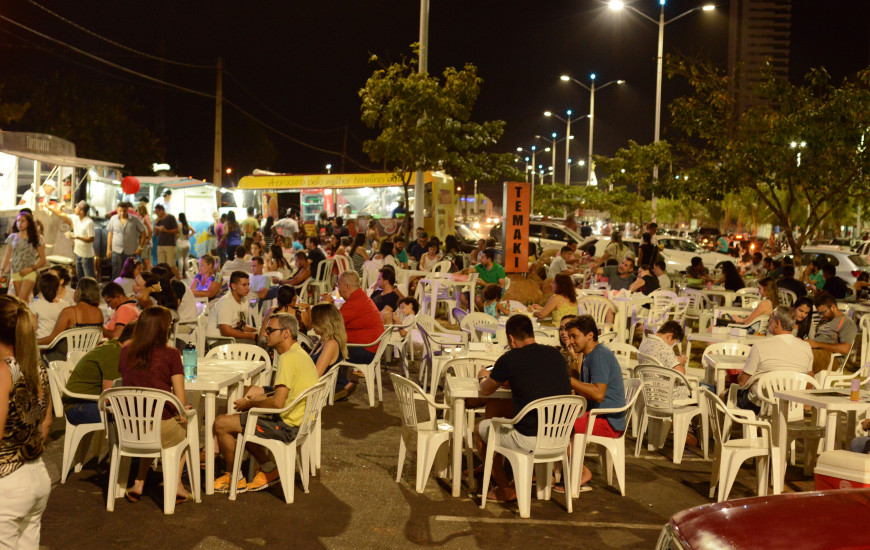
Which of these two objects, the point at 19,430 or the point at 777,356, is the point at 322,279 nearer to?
the point at 777,356

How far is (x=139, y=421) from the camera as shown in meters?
5.45

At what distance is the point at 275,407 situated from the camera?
585 centimetres

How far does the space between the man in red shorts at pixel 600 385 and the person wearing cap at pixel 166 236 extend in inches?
503

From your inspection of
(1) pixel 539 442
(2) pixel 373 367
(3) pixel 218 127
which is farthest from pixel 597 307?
(3) pixel 218 127

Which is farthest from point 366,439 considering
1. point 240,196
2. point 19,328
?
point 240,196

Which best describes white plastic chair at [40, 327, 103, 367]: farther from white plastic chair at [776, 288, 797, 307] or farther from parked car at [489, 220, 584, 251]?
parked car at [489, 220, 584, 251]

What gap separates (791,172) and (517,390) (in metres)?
10.5

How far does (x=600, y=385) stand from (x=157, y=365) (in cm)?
302

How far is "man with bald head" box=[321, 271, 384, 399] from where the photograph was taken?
8930mm

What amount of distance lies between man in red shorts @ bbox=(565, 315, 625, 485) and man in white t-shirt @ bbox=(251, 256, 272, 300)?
6.64 metres

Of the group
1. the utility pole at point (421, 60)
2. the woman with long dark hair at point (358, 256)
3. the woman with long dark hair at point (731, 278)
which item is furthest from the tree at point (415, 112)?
the woman with long dark hair at point (731, 278)

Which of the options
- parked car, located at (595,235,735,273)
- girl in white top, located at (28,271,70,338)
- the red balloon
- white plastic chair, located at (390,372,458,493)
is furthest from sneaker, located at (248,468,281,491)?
parked car, located at (595,235,735,273)

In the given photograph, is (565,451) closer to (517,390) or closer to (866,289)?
(517,390)

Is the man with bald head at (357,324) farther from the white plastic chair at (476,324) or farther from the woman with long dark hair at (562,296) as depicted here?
the woman with long dark hair at (562,296)
